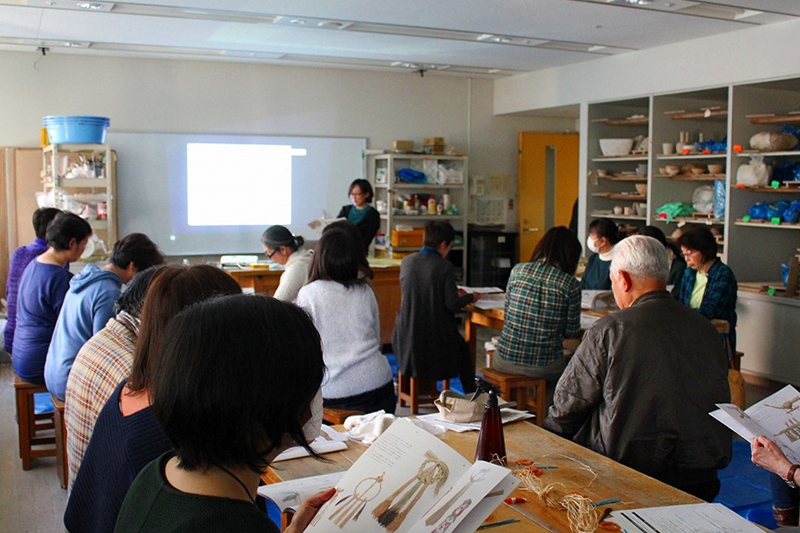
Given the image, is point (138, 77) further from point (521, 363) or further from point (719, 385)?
point (719, 385)

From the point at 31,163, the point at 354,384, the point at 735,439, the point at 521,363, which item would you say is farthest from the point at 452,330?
the point at 31,163

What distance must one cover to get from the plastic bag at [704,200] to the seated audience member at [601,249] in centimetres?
177

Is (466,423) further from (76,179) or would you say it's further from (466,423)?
(76,179)

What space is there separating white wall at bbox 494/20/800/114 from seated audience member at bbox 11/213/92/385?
16.6ft

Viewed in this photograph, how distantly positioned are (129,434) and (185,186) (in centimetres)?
683

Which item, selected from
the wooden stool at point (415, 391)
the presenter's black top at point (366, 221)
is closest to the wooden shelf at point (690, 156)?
the presenter's black top at point (366, 221)

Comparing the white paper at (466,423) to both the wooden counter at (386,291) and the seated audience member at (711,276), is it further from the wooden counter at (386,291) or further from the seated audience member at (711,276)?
the wooden counter at (386,291)

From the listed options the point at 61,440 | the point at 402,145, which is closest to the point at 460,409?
the point at 61,440

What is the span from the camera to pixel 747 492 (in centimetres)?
402

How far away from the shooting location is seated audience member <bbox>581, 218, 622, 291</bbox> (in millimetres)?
5566

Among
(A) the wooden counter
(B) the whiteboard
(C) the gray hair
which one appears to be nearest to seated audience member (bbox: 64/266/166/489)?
(C) the gray hair

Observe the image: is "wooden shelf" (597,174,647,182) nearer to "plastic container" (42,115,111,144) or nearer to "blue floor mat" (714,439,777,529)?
Result: "blue floor mat" (714,439,777,529)

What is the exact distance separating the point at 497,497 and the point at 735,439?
12.7 feet

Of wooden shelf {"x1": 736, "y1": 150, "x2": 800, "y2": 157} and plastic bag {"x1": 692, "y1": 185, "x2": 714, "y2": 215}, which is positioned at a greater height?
wooden shelf {"x1": 736, "y1": 150, "x2": 800, "y2": 157}
